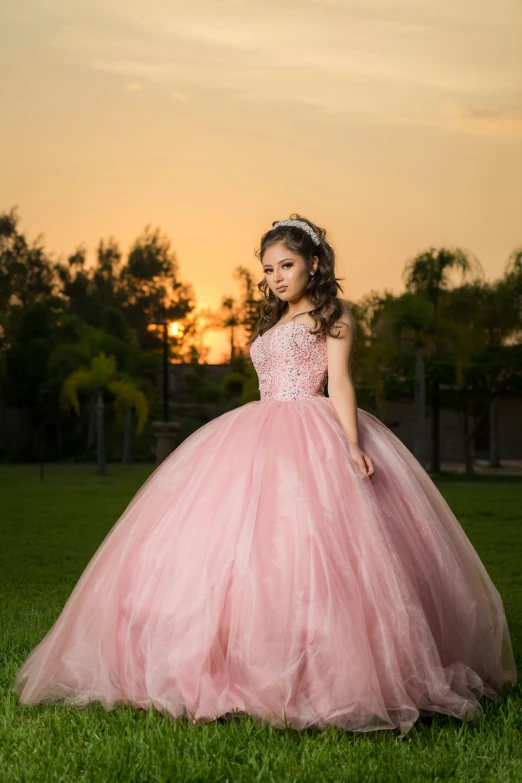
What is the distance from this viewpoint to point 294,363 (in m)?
4.69

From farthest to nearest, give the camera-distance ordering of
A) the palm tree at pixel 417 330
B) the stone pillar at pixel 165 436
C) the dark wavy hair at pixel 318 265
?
the stone pillar at pixel 165 436, the palm tree at pixel 417 330, the dark wavy hair at pixel 318 265

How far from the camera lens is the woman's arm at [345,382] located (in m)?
4.36

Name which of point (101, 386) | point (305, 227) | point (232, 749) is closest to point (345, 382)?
point (305, 227)

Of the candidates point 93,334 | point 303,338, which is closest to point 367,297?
point 93,334

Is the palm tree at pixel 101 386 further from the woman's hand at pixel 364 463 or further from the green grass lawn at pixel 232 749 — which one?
the woman's hand at pixel 364 463

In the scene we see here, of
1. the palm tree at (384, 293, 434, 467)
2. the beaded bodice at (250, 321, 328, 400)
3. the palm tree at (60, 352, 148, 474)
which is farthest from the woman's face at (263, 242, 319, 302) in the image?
the palm tree at (60, 352, 148, 474)

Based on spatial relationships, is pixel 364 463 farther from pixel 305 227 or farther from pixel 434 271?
pixel 434 271

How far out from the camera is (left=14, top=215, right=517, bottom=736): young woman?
12.8 ft

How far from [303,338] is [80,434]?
42.7m

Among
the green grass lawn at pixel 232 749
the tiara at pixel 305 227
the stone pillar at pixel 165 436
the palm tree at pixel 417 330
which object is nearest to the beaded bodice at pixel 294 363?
the tiara at pixel 305 227

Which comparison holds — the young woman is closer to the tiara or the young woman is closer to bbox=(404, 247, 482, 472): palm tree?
the tiara

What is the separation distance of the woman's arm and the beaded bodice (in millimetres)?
88

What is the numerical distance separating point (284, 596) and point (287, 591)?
0.07 feet

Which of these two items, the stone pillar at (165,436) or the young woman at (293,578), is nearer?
the young woman at (293,578)
